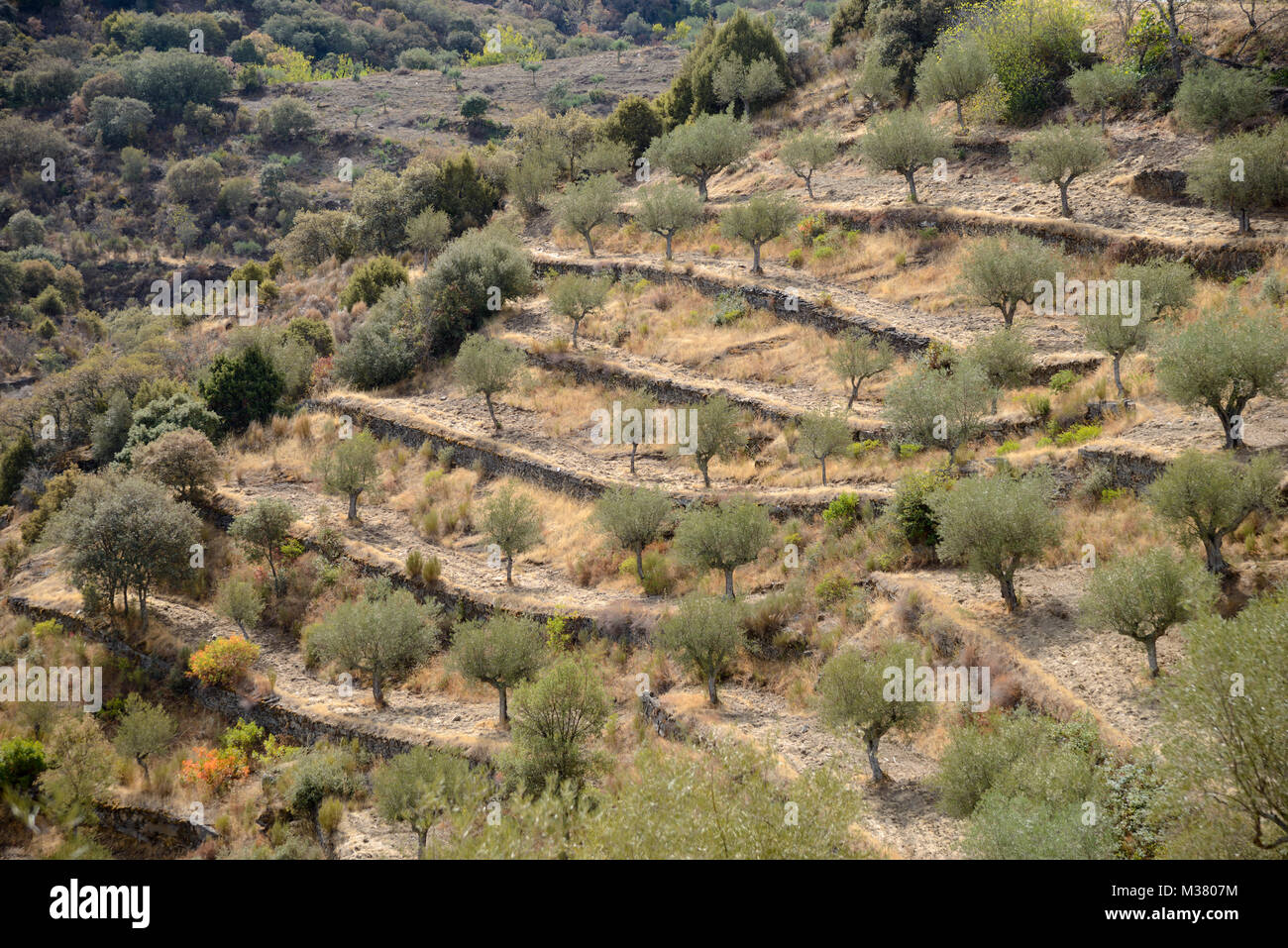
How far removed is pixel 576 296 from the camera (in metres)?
42.6

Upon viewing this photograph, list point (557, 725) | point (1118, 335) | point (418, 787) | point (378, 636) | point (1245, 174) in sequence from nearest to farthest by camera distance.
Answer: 1. point (418, 787)
2. point (557, 725)
3. point (378, 636)
4. point (1118, 335)
5. point (1245, 174)

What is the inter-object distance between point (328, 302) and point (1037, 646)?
46.6 m

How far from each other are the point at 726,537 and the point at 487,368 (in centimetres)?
1612

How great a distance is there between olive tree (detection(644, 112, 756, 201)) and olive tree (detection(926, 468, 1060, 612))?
33982 millimetres

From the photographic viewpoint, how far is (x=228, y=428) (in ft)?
146

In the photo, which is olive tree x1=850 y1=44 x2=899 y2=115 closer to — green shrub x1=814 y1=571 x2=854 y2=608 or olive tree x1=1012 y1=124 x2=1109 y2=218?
olive tree x1=1012 y1=124 x2=1109 y2=218

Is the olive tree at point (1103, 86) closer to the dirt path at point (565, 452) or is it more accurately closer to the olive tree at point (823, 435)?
the olive tree at point (823, 435)

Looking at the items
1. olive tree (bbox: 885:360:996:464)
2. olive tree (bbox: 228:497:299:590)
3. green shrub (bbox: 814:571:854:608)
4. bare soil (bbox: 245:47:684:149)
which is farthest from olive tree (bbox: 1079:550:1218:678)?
bare soil (bbox: 245:47:684:149)

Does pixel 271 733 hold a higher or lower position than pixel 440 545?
lower

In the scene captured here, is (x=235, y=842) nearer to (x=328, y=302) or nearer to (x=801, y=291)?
(x=801, y=291)

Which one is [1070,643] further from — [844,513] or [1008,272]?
[1008,272]

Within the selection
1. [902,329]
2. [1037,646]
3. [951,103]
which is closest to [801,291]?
[902,329]

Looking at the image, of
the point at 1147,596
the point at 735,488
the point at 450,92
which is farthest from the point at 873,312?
the point at 450,92

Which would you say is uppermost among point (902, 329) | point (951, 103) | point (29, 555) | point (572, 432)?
point (951, 103)
